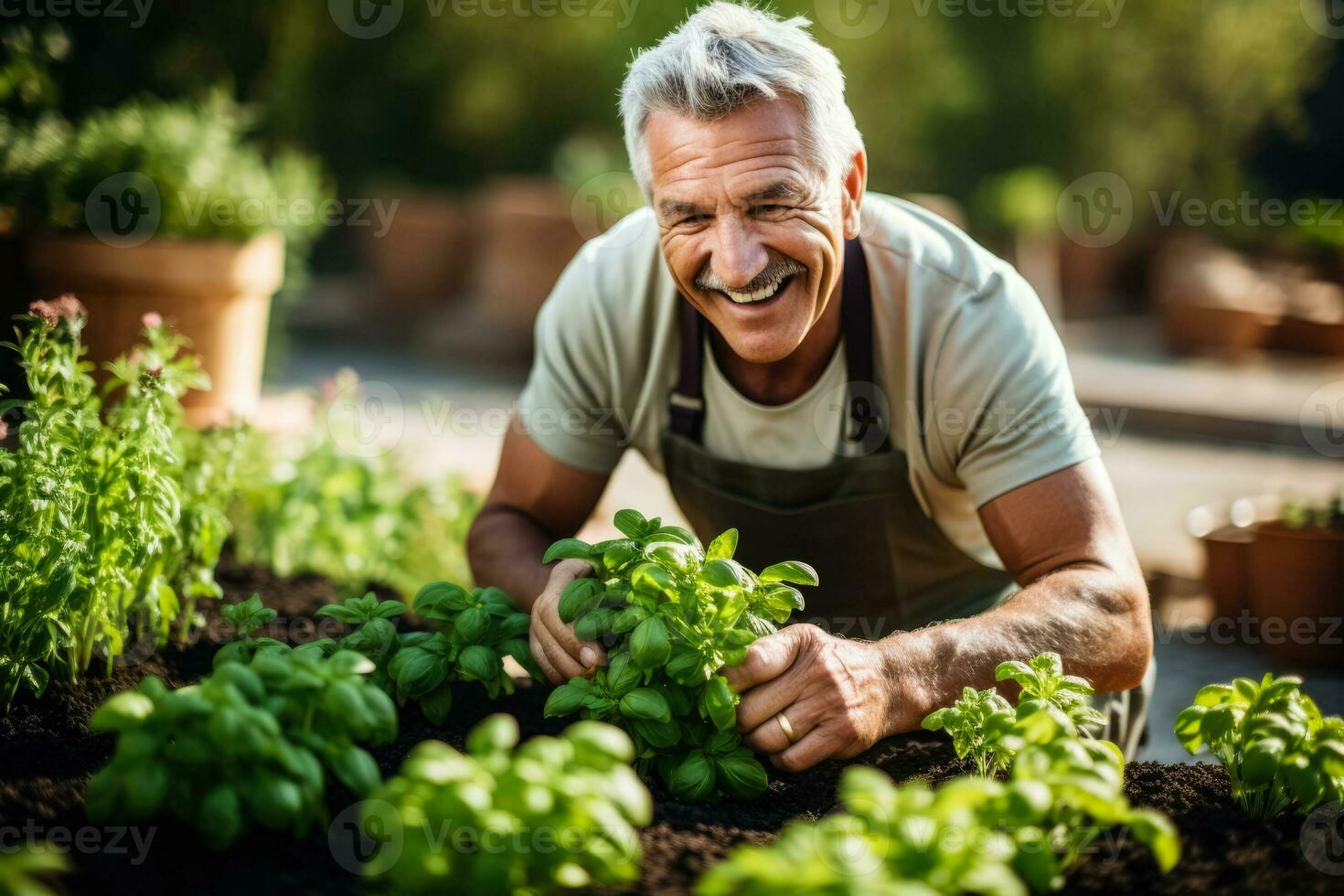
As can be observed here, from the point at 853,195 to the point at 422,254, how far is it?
7.30 metres

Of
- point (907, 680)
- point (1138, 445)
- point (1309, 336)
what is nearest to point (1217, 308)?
point (1309, 336)

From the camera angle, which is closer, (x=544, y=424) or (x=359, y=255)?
(x=544, y=424)

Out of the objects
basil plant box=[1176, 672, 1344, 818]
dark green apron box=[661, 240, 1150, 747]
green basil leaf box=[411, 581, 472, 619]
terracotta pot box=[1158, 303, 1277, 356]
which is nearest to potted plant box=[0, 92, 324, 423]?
dark green apron box=[661, 240, 1150, 747]

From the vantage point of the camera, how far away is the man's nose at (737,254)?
2.10 metres

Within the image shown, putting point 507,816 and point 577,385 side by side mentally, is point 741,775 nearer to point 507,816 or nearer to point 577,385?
point 507,816

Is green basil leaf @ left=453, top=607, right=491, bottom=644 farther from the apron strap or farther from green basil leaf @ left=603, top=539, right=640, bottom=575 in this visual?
the apron strap

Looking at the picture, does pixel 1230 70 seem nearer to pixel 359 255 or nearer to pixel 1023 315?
pixel 359 255

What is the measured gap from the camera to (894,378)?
239cm

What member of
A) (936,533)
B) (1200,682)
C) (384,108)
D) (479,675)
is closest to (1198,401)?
(1200,682)

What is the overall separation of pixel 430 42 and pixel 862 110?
353 cm

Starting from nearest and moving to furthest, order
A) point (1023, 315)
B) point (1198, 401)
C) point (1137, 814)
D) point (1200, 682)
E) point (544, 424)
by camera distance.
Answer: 1. point (1137, 814)
2. point (1023, 315)
3. point (544, 424)
4. point (1200, 682)
5. point (1198, 401)

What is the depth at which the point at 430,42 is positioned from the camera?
9914mm

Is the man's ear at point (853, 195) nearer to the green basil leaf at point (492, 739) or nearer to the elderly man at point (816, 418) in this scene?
the elderly man at point (816, 418)

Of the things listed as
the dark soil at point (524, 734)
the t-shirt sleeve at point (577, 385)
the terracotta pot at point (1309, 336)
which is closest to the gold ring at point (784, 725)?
the dark soil at point (524, 734)
